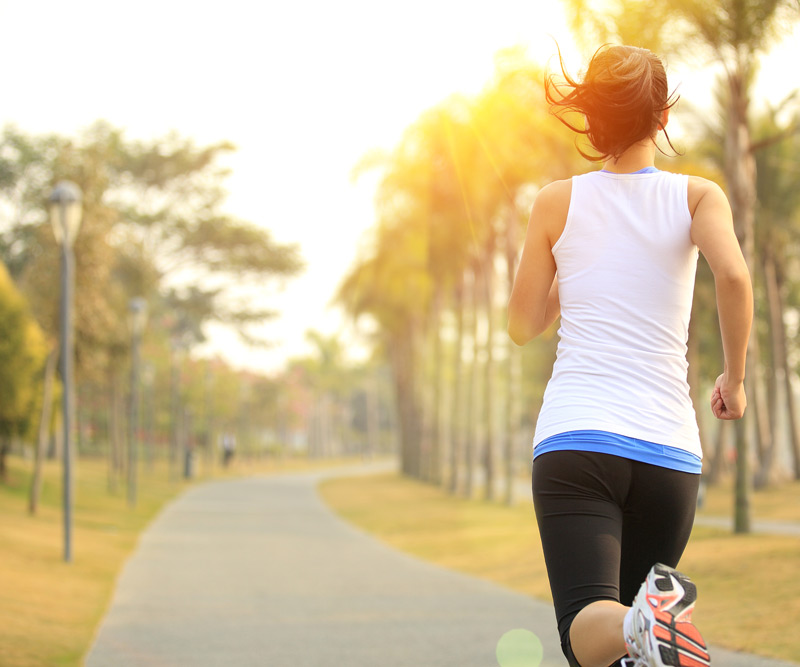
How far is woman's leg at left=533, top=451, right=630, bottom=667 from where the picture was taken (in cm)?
232

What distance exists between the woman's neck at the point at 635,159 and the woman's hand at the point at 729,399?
57cm

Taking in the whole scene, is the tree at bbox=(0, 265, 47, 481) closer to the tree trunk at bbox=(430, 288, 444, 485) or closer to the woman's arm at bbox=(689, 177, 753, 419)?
the tree trunk at bbox=(430, 288, 444, 485)

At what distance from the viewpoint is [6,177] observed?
35500 millimetres

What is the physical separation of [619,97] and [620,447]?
33.5 inches

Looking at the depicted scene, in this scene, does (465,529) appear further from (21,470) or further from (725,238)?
(725,238)

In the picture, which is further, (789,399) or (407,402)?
(407,402)

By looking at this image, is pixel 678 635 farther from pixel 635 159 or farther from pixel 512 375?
pixel 512 375

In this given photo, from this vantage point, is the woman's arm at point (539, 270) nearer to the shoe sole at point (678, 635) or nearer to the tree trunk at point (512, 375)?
the shoe sole at point (678, 635)

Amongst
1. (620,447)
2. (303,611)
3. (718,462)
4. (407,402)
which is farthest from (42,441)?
(407,402)

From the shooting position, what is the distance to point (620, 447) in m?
2.33

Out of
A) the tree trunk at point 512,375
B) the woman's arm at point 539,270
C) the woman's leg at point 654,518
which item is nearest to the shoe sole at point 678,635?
the woman's leg at point 654,518

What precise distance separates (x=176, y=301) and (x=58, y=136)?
25.7 feet

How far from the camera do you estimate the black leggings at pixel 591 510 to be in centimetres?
233

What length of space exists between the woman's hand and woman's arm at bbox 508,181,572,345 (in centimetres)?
46
